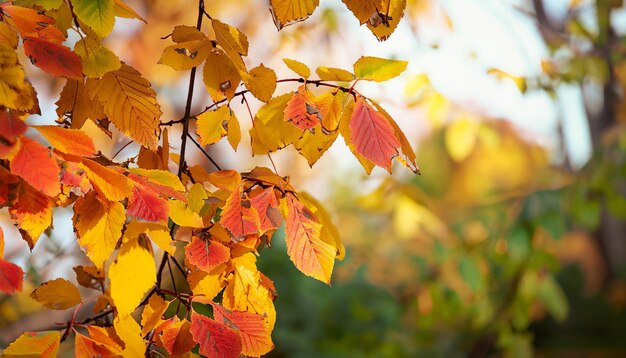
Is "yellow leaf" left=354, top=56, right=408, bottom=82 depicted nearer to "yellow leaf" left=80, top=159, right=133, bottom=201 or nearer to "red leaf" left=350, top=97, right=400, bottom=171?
"red leaf" left=350, top=97, right=400, bottom=171

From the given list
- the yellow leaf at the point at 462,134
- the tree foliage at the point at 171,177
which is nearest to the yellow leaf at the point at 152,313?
the tree foliage at the point at 171,177

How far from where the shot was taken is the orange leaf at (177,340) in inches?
28.5

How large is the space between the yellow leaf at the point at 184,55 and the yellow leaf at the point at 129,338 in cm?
28

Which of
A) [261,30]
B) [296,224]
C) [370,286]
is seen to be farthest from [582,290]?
[296,224]

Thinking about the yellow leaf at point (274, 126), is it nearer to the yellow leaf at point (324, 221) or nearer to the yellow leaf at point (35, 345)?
the yellow leaf at point (324, 221)

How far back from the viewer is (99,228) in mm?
702

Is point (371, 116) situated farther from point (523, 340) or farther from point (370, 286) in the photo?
point (370, 286)

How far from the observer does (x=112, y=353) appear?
72cm

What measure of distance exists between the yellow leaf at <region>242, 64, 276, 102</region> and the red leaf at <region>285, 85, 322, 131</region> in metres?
0.03

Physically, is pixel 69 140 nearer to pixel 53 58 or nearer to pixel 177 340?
pixel 53 58

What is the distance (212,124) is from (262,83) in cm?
8

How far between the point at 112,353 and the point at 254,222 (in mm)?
207

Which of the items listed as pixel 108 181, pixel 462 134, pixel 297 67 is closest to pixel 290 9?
pixel 297 67

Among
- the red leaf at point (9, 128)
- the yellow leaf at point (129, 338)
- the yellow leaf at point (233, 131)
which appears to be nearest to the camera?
the red leaf at point (9, 128)
